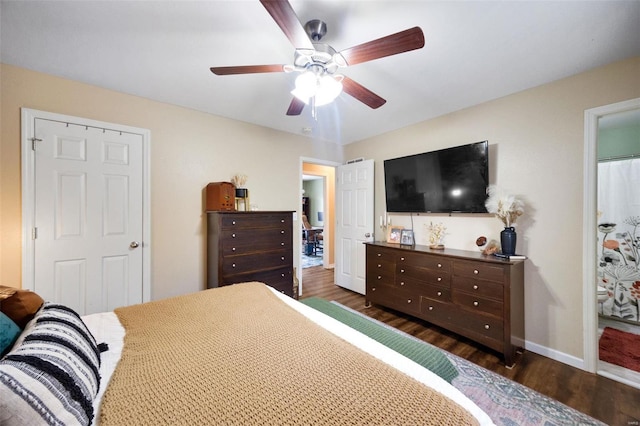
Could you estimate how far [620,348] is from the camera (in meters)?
2.22

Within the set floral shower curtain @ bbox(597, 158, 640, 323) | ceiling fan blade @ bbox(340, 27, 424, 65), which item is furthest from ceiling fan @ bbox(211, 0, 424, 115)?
floral shower curtain @ bbox(597, 158, 640, 323)

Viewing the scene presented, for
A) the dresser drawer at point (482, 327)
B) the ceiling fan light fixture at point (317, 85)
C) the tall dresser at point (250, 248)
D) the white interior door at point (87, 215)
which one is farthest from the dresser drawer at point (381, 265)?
the white interior door at point (87, 215)

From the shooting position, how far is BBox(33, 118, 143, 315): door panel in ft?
6.82

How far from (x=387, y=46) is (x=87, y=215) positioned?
2895 mm

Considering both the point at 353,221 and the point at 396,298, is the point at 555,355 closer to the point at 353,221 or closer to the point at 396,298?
the point at 396,298

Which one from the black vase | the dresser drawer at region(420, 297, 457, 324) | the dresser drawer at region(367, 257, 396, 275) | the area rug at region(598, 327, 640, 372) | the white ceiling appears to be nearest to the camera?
the white ceiling

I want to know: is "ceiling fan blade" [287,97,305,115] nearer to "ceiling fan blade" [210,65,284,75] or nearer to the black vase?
"ceiling fan blade" [210,65,284,75]

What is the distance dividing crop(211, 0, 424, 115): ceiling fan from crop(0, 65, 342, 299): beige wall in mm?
1592

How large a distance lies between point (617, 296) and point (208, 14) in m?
4.89

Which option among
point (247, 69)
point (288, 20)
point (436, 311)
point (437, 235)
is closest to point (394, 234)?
point (437, 235)

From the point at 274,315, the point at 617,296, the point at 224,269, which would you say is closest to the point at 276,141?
the point at 224,269

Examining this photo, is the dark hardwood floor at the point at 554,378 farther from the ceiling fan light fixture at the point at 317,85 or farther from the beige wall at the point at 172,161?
the ceiling fan light fixture at the point at 317,85

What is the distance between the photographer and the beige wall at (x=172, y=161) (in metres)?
1.96

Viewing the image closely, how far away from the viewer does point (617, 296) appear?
110 inches
